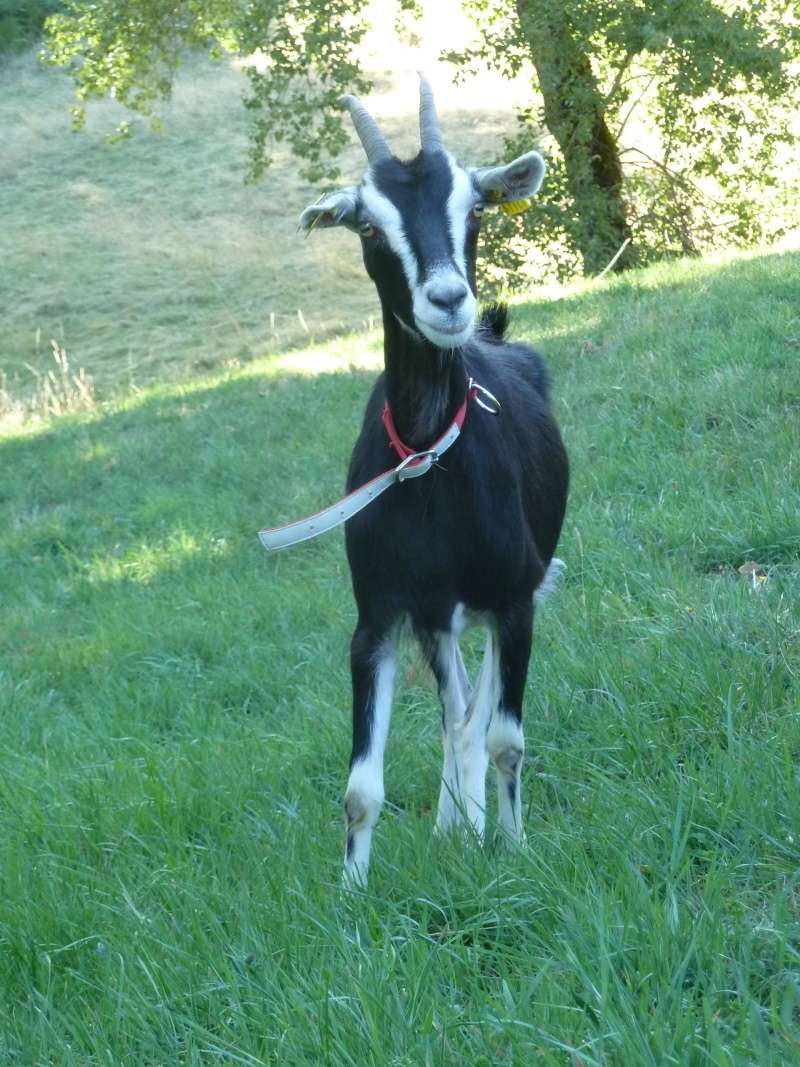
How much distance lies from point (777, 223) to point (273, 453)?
40.9 ft

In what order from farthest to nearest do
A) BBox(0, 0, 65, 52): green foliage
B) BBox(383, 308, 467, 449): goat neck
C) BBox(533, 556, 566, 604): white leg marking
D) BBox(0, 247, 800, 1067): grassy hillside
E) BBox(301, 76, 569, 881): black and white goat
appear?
1. BBox(0, 0, 65, 52): green foliage
2. BBox(533, 556, 566, 604): white leg marking
3. BBox(383, 308, 467, 449): goat neck
4. BBox(301, 76, 569, 881): black and white goat
5. BBox(0, 247, 800, 1067): grassy hillside

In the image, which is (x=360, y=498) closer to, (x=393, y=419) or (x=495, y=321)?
(x=393, y=419)

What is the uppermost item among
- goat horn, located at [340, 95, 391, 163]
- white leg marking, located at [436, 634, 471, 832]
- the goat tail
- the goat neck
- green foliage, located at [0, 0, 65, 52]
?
goat horn, located at [340, 95, 391, 163]

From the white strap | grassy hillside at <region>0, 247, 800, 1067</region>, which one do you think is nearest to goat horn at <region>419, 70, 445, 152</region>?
the white strap

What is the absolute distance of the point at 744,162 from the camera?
61.2 ft

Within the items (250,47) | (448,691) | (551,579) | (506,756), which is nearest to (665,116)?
(250,47)

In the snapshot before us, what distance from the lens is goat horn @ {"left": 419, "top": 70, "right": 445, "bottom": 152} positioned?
12.8 ft

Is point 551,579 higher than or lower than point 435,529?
lower

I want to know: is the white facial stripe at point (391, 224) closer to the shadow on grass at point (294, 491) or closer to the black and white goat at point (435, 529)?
the black and white goat at point (435, 529)

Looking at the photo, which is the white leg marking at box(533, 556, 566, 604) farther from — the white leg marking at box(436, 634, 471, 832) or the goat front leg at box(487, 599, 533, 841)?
the goat front leg at box(487, 599, 533, 841)

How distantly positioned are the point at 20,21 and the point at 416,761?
3986cm

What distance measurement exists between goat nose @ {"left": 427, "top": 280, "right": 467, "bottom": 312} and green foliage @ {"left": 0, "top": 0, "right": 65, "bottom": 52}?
3720cm

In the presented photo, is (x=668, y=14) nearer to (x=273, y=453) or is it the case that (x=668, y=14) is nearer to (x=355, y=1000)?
(x=273, y=453)

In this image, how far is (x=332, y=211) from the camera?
366 centimetres
